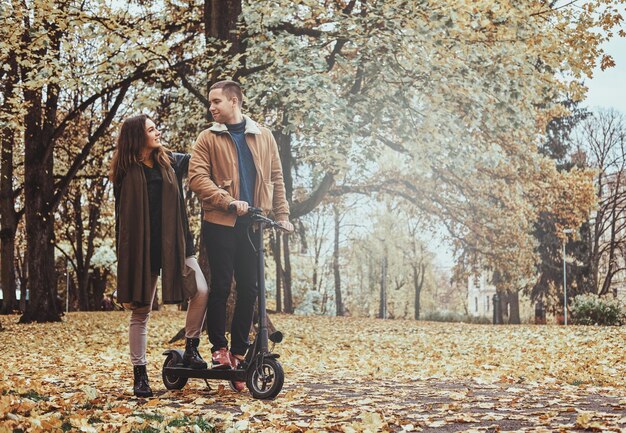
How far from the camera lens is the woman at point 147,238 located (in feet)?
17.9

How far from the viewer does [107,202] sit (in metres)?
34.0

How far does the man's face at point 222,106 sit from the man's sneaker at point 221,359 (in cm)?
170

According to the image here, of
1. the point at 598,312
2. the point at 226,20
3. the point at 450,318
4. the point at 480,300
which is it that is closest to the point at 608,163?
the point at 450,318

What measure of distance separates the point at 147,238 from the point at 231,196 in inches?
26.2

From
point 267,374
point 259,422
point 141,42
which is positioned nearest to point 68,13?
point 141,42

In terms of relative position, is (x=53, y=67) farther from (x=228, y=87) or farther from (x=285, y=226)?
(x=285, y=226)

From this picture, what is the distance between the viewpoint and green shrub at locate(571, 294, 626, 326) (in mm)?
23250

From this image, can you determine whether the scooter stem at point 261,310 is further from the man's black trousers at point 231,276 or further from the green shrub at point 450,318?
the green shrub at point 450,318

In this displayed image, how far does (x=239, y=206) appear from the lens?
17.8ft

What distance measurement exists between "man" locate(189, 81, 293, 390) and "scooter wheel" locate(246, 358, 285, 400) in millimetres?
282

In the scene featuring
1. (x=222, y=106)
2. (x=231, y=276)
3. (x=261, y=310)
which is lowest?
(x=261, y=310)

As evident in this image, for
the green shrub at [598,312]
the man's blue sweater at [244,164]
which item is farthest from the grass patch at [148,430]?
the green shrub at [598,312]

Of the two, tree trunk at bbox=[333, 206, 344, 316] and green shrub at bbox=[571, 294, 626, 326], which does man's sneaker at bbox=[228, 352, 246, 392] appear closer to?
green shrub at bbox=[571, 294, 626, 326]

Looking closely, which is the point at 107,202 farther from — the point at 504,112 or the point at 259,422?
the point at 259,422
